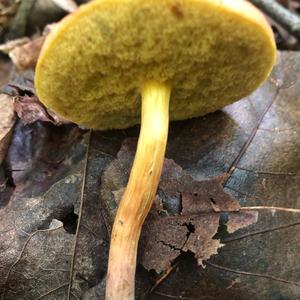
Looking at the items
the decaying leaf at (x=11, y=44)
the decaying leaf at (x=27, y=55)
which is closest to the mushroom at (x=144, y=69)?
the decaying leaf at (x=27, y=55)

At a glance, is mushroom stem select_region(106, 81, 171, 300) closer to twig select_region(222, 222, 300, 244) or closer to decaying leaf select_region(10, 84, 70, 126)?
twig select_region(222, 222, 300, 244)

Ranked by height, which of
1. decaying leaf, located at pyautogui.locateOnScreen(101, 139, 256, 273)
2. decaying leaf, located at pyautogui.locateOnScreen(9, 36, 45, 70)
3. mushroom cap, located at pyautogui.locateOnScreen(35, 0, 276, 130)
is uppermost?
mushroom cap, located at pyautogui.locateOnScreen(35, 0, 276, 130)

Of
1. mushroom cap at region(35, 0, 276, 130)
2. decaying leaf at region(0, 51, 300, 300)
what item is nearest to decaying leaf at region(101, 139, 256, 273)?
decaying leaf at region(0, 51, 300, 300)

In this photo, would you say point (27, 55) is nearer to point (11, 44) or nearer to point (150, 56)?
point (11, 44)

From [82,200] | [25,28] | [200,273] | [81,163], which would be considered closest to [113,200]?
[82,200]

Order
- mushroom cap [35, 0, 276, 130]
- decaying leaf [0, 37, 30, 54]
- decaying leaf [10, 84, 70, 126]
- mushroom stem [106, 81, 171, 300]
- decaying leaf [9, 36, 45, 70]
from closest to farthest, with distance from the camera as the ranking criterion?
mushroom cap [35, 0, 276, 130], mushroom stem [106, 81, 171, 300], decaying leaf [10, 84, 70, 126], decaying leaf [9, 36, 45, 70], decaying leaf [0, 37, 30, 54]

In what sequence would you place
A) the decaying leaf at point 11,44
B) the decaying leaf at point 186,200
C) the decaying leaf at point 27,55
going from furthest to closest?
the decaying leaf at point 11,44, the decaying leaf at point 27,55, the decaying leaf at point 186,200

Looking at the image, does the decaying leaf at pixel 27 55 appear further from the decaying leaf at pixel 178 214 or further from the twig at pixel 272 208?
the twig at pixel 272 208
